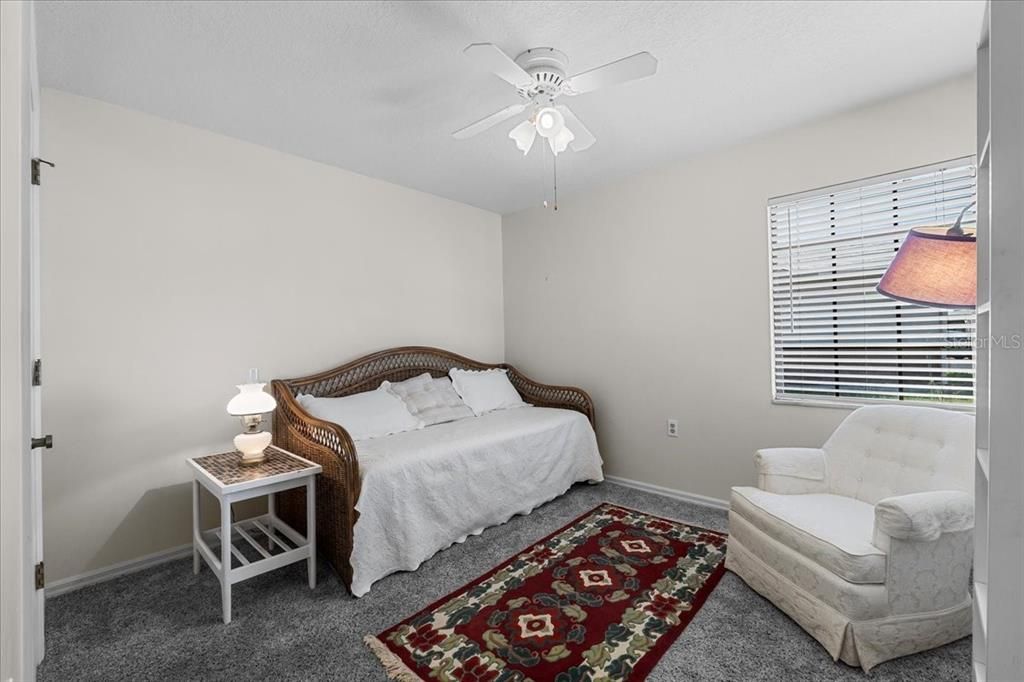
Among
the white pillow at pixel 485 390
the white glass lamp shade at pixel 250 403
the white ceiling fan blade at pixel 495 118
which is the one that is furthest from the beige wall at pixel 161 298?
the white ceiling fan blade at pixel 495 118

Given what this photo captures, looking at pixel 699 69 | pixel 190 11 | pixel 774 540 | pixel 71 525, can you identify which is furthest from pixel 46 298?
pixel 774 540

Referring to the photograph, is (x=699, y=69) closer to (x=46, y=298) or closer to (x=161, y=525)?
(x=46, y=298)

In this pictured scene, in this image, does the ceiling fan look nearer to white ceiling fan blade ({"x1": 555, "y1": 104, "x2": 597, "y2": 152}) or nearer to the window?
white ceiling fan blade ({"x1": 555, "y1": 104, "x2": 597, "y2": 152})

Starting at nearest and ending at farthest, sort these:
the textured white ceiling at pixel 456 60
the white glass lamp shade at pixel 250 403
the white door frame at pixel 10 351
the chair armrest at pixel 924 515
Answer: the white door frame at pixel 10 351, the chair armrest at pixel 924 515, the textured white ceiling at pixel 456 60, the white glass lamp shade at pixel 250 403

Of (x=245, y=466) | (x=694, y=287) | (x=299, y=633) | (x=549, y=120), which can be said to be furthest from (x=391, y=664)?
(x=694, y=287)

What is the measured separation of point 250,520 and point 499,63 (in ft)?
9.09

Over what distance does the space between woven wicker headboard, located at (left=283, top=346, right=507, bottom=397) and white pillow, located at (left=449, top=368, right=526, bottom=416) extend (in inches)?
5.3

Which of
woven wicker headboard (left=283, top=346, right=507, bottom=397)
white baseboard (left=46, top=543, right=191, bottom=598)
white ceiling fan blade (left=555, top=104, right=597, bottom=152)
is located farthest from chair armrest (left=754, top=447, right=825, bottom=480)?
white baseboard (left=46, top=543, right=191, bottom=598)

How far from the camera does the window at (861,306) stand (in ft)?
7.75

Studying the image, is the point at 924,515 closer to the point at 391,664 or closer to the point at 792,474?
the point at 792,474

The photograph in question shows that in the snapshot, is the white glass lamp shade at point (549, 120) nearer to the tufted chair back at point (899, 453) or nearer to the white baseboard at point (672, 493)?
the tufted chair back at point (899, 453)

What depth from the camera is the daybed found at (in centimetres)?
223

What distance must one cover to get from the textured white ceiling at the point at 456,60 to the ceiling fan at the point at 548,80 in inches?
3.1

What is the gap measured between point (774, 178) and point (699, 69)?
111cm
